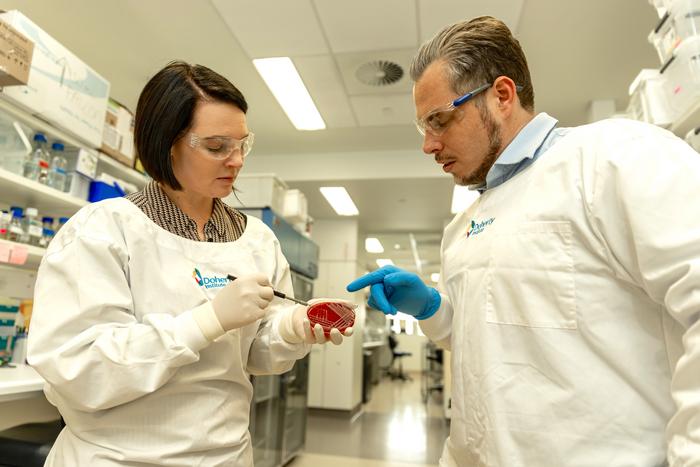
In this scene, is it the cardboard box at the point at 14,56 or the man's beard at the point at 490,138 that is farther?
the cardboard box at the point at 14,56

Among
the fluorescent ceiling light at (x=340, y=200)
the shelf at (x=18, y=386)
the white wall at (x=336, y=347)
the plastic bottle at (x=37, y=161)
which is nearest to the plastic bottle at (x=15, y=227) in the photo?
the plastic bottle at (x=37, y=161)

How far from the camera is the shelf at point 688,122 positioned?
194cm

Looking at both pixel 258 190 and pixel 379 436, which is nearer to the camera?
pixel 258 190

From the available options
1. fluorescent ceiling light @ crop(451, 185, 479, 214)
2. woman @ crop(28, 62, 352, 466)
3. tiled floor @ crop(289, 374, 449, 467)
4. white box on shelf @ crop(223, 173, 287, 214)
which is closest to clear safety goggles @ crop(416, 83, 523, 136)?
woman @ crop(28, 62, 352, 466)

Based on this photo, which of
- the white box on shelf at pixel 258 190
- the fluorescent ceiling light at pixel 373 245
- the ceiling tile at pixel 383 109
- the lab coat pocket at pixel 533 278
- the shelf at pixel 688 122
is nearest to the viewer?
the lab coat pocket at pixel 533 278

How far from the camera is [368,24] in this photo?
2.90 meters

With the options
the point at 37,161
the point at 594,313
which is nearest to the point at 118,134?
the point at 37,161

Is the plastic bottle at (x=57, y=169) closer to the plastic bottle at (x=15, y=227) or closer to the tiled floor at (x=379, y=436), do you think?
the plastic bottle at (x=15, y=227)

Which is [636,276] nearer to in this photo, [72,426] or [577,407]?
[577,407]

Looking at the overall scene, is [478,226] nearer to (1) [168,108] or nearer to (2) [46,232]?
(1) [168,108]

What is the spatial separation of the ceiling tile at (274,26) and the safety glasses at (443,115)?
1894 mm

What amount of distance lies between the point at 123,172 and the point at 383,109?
89.3 inches

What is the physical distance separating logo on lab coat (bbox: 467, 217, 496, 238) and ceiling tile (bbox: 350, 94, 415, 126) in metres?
2.84

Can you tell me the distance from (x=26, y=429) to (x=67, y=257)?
128cm
